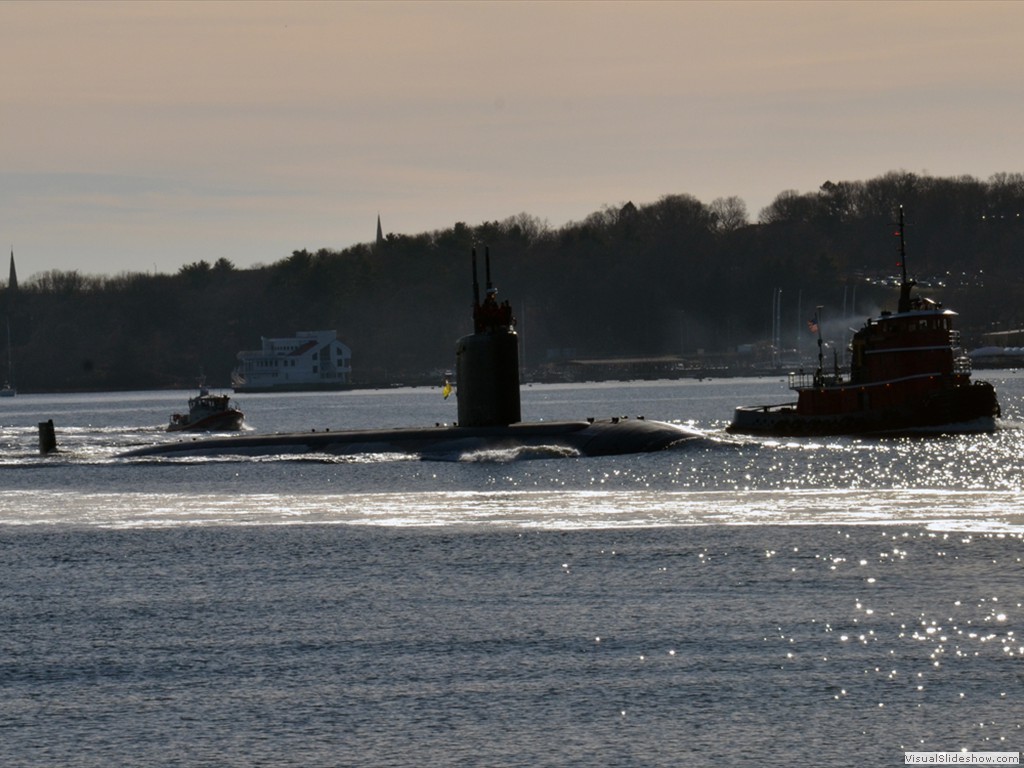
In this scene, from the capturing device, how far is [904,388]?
2756 inches

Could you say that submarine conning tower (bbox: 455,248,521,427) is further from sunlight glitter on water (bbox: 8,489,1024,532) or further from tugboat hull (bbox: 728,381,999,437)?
tugboat hull (bbox: 728,381,999,437)

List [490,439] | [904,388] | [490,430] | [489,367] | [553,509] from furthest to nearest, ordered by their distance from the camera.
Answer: [904,388], [490,430], [490,439], [489,367], [553,509]

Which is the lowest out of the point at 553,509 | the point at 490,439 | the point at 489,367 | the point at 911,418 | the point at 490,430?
the point at 553,509

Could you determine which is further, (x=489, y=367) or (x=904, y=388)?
(x=904, y=388)

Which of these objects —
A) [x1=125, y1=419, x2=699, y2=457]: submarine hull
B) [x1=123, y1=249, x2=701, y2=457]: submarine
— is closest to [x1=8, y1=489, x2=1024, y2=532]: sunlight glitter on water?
[x1=123, y1=249, x2=701, y2=457]: submarine

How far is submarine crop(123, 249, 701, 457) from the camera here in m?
52.4

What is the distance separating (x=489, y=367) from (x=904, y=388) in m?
24.7

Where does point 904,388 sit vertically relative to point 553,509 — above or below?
above

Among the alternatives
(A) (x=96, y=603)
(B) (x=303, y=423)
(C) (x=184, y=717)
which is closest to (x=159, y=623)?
(A) (x=96, y=603)

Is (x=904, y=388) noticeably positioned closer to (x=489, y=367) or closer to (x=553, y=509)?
(x=489, y=367)

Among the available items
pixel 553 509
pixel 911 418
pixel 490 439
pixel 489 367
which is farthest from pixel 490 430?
pixel 911 418

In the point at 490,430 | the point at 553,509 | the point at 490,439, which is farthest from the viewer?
the point at 490,430

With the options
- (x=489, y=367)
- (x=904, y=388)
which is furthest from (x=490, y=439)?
(x=904, y=388)

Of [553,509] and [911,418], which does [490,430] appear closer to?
[553,509]
